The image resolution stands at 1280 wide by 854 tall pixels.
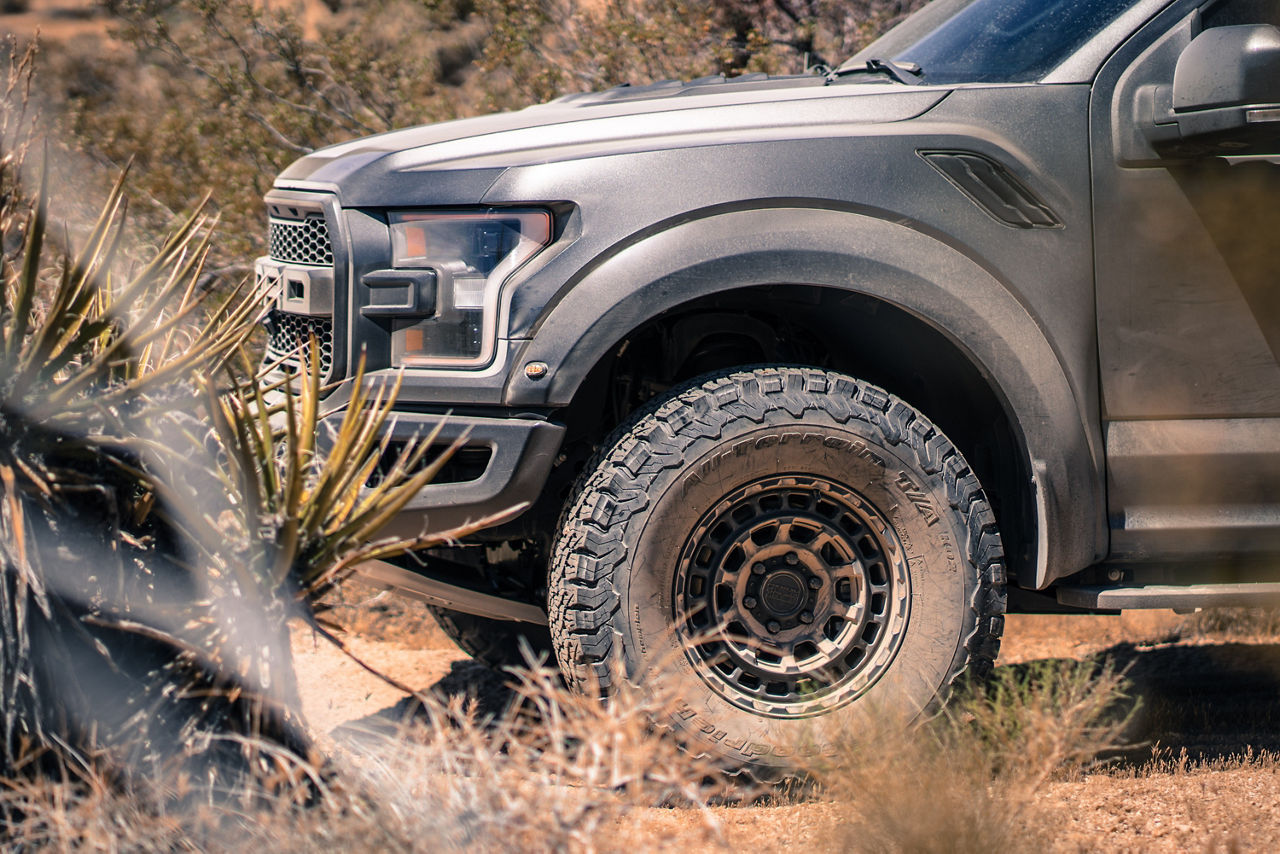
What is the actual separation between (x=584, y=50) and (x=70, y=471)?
595cm

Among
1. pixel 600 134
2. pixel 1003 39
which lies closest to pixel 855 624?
pixel 600 134

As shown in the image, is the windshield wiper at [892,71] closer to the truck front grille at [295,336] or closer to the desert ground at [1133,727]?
the truck front grille at [295,336]

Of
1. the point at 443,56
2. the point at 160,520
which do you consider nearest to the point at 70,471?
the point at 160,520

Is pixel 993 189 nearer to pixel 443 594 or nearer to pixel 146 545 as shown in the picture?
pixel 443 594

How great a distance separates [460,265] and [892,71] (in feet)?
4.84

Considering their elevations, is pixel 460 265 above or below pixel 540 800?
above

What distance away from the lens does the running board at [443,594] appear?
10.7ft

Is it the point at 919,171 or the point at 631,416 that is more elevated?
the point at 919,171

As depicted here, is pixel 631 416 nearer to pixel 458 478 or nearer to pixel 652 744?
pixel 458 478

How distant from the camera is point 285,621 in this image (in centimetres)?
243

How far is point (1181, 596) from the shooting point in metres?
3.26

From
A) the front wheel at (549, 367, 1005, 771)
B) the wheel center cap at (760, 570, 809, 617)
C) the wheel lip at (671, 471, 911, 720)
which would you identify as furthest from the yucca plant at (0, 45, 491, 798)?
the wheel center cap at (760, 570, 809, 617)

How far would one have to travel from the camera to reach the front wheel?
311 cm

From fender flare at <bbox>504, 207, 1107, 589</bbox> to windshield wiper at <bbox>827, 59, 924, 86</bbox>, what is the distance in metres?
0.67
